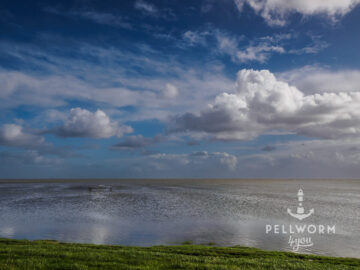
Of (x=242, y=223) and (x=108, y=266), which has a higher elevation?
(x=108, y=266)

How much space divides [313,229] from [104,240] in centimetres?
2314

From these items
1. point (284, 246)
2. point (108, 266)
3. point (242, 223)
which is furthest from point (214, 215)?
point (108, 266)

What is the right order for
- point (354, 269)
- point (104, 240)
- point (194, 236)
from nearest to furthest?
point (354, 269) < point (104, 240) < point (194, 236)

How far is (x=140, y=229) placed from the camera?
31.5 meters

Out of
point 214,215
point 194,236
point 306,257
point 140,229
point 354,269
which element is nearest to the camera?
point 354,269

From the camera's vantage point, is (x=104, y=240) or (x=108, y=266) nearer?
(x=108, y=266)

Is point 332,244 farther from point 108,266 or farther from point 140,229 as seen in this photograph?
point 108,266

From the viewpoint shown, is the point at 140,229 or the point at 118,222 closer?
the point at 140,229

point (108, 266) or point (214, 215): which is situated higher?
point (108, 266)

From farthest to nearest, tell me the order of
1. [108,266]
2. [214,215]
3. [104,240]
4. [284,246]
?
[214,215] → [104,240] → [284,246] → [108,266]

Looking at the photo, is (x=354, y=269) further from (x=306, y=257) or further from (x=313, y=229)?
(x=313, y=229)

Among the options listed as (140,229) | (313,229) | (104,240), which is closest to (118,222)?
(140,229)

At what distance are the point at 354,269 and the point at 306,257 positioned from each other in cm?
531

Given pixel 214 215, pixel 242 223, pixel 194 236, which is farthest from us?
pixel 214 215
